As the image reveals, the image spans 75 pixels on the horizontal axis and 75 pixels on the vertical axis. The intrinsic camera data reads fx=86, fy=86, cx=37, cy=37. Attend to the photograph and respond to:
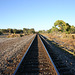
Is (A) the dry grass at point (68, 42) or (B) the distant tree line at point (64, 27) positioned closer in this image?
(A) the dry grass at point (68, 42)

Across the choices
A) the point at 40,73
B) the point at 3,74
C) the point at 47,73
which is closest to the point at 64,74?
the point at 47,73

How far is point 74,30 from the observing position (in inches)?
1911

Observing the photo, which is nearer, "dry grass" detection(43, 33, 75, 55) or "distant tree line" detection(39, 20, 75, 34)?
"dry grass" detection(43, 33, 75, 55)

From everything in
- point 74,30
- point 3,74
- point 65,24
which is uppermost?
point 65,24

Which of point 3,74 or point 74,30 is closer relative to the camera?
point 3,74

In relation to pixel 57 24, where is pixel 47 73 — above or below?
below

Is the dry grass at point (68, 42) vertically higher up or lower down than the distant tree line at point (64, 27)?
lower down

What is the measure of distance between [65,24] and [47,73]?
44.1 metres

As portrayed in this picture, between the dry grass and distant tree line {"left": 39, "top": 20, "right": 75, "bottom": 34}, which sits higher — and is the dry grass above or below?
below

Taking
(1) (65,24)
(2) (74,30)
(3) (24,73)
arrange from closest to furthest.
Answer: (3) (24,73) → (1) (65,24) → (2) (74,30)

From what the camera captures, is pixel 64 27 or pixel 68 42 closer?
pixel 68 42

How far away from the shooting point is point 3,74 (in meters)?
3.03

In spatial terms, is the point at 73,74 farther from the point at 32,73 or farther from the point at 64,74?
the point at 32,73

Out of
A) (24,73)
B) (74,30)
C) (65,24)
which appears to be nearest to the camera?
(24,73)
